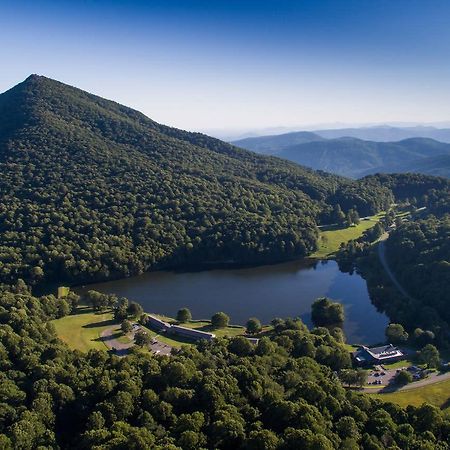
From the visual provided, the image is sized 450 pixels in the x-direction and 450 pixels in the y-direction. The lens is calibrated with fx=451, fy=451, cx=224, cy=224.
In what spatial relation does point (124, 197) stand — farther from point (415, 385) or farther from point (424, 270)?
point (415, 385)

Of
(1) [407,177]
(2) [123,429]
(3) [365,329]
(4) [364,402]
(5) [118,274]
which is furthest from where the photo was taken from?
(1) [407,177]

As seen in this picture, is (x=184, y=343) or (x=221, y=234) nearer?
(x=184, y=343)

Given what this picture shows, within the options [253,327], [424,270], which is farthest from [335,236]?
[253,327]

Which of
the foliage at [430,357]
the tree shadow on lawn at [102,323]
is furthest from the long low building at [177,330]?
the foliage at [430,357]

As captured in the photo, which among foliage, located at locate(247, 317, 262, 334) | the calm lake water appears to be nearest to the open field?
foliage, located at locate(247, 317, 262, 334)

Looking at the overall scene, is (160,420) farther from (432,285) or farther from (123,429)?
(432,285)

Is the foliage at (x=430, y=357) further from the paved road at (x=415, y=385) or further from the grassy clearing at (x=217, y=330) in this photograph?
the grassy clearing at (x=217, y=330)

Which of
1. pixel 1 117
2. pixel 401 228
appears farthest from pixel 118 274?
pixel 1 117
